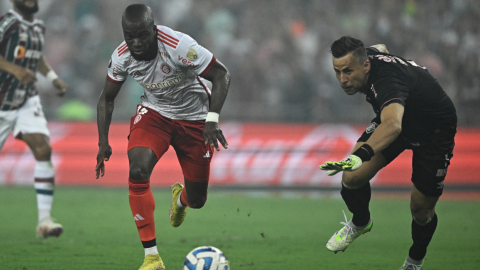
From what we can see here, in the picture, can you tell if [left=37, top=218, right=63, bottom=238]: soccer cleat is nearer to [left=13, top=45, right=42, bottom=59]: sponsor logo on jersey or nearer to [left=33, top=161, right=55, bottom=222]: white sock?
[left=33, top=161, right=55, bottom=222]: white sock

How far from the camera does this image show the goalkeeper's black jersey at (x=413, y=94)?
479 cm

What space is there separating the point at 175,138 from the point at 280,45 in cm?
1025

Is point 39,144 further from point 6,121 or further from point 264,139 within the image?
point 264,139

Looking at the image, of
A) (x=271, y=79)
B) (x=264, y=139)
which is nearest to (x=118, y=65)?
(x=264, y=139)

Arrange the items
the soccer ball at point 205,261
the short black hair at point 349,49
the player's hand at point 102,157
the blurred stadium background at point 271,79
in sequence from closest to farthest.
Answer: the soccer ball at point 205,261 → the short black hair at point 349,49 → the player's hand at point 102,157 → the blurred stadium background at point 271,79

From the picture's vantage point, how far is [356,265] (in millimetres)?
5809

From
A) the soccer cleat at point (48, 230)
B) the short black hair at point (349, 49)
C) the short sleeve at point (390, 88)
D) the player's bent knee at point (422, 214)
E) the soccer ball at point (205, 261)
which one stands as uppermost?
the short black hair at point (349, 49)

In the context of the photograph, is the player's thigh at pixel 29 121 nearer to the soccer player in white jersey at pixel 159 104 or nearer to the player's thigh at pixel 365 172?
the soccer player in white jersey at pixel 159 104

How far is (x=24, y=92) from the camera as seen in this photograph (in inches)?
311

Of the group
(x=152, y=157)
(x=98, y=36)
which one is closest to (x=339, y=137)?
(x=98, y=36)

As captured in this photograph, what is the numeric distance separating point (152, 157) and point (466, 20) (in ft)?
35.8

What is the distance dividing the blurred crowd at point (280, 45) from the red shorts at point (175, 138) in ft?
24.3

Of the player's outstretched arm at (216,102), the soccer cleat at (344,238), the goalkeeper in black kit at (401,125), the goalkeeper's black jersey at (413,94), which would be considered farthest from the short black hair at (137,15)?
the soccer cleat at (344,238)

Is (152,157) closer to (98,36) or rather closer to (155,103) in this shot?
(155,103)
